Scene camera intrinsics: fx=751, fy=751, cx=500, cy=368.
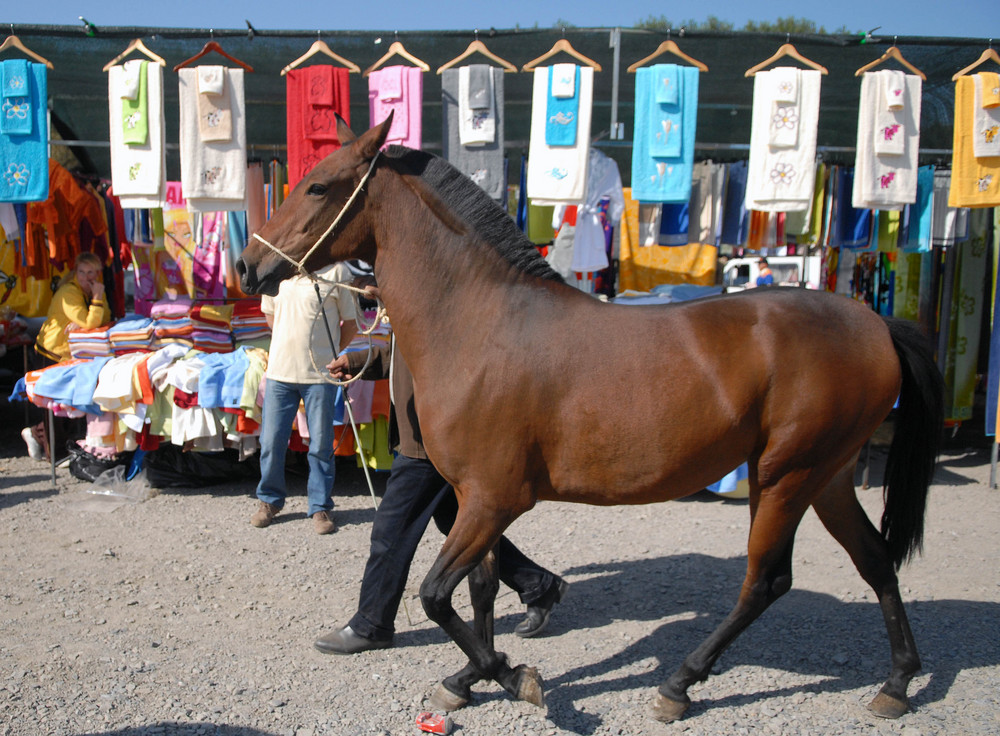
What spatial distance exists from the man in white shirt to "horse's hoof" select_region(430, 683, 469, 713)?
7.12 ft

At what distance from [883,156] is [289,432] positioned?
4.52 m

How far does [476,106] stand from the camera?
16.9ft

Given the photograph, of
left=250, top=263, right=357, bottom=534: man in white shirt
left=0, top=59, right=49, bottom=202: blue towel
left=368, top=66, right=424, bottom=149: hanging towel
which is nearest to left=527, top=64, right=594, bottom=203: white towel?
left=368, top=66, right=424, bottom=149: hanging towel

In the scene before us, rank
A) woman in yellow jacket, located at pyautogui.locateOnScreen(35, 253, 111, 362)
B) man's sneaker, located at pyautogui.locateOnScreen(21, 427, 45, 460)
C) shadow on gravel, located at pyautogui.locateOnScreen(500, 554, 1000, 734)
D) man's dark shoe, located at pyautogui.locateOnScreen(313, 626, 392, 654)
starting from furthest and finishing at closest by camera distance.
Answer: man's sneaker, located at pyautogui.locateOnScreen(21, 427, 45, 460) < woman in yellow jacket, located at pyautogui.locateOnScreen(35, 253, 111, 362) < man's dark shoe, located at pyautogui.locateOnScreen(313, 626, 392, 654) < shadow on gravel, located at pyautogui.locateOnScreen(500, 554, 1000, 734)

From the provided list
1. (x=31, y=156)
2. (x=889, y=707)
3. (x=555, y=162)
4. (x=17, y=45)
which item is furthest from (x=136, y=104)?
(x=889, y=707)

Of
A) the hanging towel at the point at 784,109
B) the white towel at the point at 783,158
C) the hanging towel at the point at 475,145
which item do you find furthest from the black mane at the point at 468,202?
the hanging towel at the point at 784,109

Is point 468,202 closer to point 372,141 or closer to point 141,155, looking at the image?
point 372,141

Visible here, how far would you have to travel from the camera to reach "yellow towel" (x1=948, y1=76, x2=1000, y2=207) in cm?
522

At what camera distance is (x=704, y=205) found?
20.0ft

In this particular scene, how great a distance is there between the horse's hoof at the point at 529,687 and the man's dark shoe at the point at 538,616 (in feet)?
2.29

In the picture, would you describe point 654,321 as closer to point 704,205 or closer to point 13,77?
point 704,205

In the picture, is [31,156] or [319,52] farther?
[319,52]

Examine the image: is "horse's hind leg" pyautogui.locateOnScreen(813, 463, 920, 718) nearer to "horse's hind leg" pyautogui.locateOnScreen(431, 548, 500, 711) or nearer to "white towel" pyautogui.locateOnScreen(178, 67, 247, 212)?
"horse's hind leg" pyautogui.locateOnScreen(431, 548, 500, 711)

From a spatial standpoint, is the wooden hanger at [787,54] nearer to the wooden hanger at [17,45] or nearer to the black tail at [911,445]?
the black tail at [911,445]
